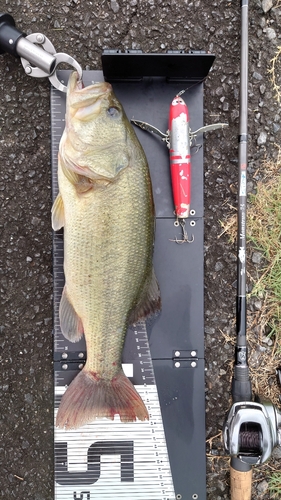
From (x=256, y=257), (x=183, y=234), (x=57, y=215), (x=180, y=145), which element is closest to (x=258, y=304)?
(x=256, y=257)

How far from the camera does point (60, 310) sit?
2260mm

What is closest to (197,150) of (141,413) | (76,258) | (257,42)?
(257,42)

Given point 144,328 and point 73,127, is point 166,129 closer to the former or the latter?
point 73,127

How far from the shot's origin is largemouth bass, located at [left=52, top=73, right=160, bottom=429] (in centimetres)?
A: 203

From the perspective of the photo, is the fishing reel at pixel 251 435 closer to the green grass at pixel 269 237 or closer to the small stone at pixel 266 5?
the green grass at pixel 269 237

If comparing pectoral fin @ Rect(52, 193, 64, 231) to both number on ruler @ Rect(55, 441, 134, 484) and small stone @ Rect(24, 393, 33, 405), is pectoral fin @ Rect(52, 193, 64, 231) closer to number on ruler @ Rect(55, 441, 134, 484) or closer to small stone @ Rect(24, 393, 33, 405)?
small stone @ Rect(24, 393, 33, 405)

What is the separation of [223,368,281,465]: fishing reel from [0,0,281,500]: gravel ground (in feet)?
1.34

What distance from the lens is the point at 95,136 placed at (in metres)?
2.04

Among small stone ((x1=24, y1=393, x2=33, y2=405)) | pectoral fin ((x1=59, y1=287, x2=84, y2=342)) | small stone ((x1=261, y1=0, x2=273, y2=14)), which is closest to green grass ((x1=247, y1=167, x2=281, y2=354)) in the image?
small stone ((x1=261, y1=0, x2=273, y2=14))

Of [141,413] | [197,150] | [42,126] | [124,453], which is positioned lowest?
[124,453]

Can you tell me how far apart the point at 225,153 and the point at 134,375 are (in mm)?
1510

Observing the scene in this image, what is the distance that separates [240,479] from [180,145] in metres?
1.95

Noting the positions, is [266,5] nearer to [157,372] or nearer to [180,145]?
[180,145]

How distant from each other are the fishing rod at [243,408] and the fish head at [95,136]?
776 millimetres
